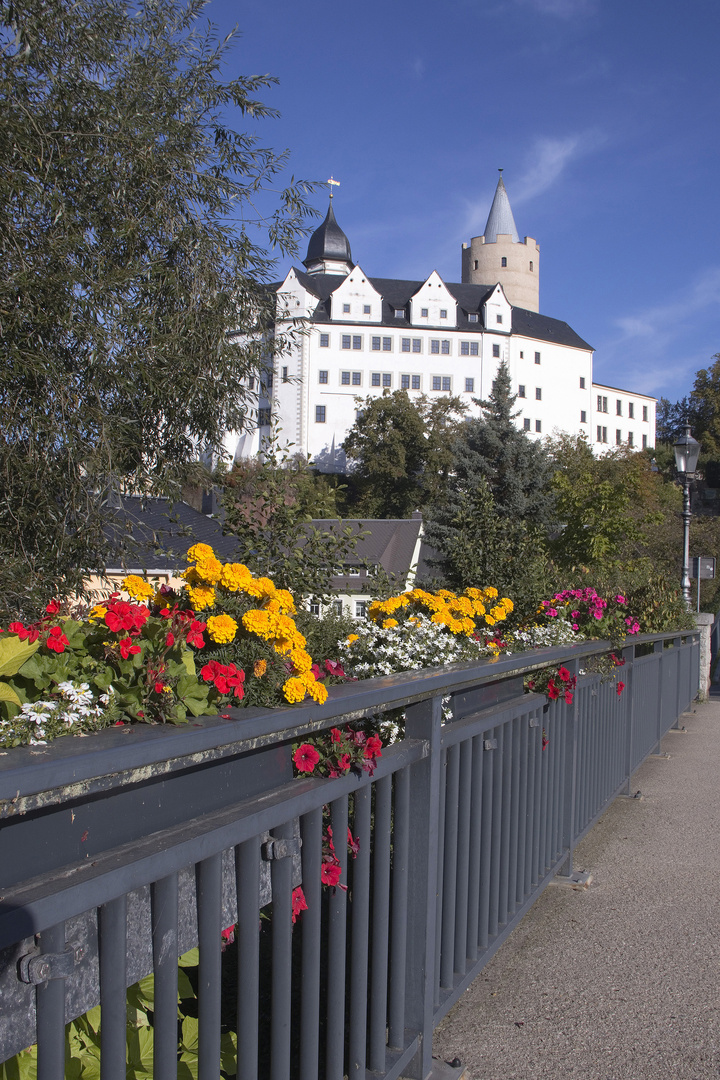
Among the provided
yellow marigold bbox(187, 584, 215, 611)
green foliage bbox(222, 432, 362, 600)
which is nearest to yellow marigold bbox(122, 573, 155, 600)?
yellow marigold bbox(187, 584, 215, 611)

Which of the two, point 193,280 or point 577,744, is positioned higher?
point 193,280

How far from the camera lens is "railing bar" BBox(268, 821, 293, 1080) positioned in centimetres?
197

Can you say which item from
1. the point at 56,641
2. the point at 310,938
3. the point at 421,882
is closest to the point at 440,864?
the point at 421,882

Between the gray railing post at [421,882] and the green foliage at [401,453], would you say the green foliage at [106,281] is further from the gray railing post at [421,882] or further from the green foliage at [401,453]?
the green foliage at [401,453]

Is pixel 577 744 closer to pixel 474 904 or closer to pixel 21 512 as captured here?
pixel 474 904

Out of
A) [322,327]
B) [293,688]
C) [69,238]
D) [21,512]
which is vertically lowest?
[293,688]

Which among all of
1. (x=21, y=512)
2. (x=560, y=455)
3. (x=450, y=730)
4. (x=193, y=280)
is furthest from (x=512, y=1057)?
(x=560, y=455)

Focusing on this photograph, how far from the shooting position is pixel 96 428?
6.98 m

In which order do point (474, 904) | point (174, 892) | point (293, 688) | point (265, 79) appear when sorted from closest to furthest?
1. point (174, 892)
2. point (293, 688)
3. point (474, 904)
4. point (265, 79)

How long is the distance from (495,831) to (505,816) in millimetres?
157

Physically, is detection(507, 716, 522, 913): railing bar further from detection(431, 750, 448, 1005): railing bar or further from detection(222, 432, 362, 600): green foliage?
detection(222, 432, 362, 600): green foliage

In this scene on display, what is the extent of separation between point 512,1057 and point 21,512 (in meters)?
5.06

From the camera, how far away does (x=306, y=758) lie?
7.06 ft

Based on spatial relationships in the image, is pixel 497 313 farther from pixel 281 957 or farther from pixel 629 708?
pixel 281 957
